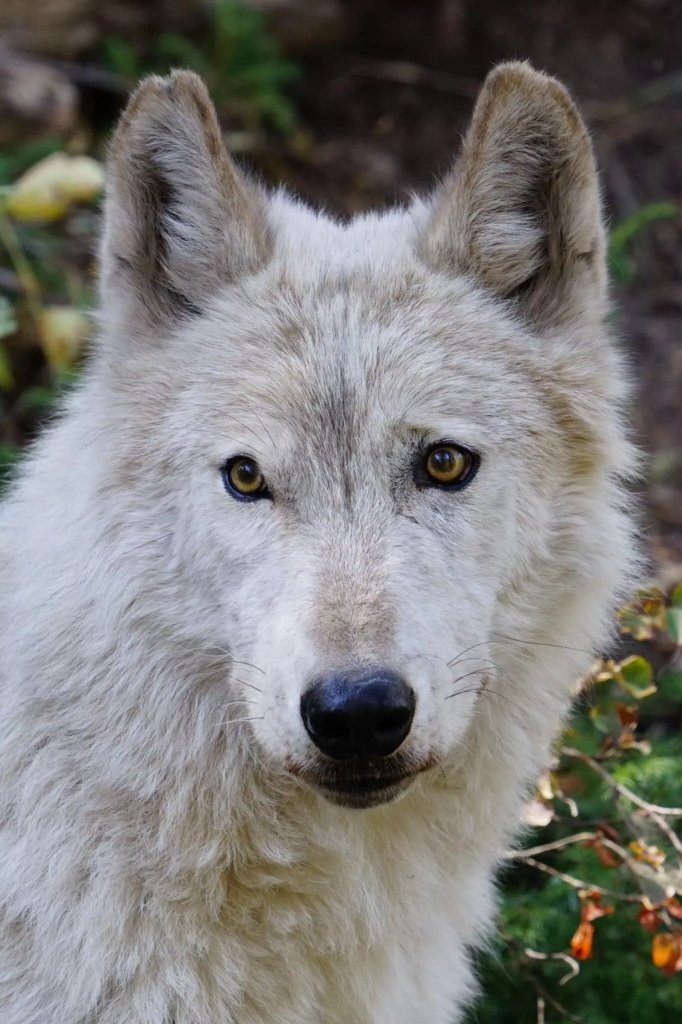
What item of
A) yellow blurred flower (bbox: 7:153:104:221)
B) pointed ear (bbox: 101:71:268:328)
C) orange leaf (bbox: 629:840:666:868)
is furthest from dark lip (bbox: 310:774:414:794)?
yellow blurred flower (bbox: 7:153:104:221)

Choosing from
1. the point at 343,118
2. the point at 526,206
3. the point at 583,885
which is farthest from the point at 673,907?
the point at 343,118

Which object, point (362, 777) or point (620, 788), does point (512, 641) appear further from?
point (620, 788)

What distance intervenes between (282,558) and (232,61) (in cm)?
619

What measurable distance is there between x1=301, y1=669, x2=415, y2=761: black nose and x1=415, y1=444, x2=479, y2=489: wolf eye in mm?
651

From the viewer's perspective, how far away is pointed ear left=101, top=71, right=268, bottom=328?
3346 mm

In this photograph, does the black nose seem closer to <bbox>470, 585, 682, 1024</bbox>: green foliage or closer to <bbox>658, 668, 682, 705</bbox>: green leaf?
<bbox>470, 585, 682, 1024</bbox>: green foliage

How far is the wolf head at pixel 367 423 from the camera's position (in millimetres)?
2930

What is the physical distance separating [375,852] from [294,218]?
1896 millimetres

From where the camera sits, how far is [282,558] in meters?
3.06

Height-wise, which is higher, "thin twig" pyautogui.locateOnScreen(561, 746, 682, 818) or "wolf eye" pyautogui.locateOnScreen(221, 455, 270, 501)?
"wolf eye" pyautogui.locateOnScreen(221, 455, 270, 501)

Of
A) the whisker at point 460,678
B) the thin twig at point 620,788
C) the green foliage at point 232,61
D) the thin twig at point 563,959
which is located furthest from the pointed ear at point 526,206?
the green foliage at point 232,61

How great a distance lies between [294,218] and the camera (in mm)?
3777

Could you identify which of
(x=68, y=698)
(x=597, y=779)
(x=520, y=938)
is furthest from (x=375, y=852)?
(x=597, y=779)

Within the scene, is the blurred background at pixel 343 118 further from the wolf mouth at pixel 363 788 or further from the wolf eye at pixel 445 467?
the wolf mouth at pixel 363 788
